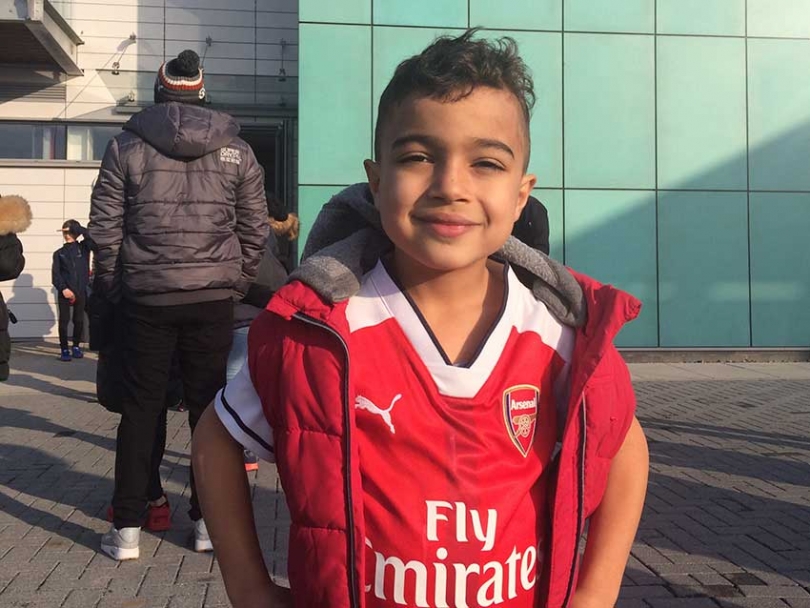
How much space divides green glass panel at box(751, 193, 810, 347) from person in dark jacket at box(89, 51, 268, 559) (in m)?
10.1

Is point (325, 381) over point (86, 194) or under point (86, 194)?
under

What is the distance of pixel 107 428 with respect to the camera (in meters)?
6.64

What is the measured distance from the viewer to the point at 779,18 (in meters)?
11.9

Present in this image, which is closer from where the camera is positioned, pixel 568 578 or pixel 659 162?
pixel 568 578

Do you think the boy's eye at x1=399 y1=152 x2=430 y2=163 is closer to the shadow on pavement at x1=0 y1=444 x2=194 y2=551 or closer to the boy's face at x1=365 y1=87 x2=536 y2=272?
the boy's face at x1=365 y1=87 x2=536 y2=272

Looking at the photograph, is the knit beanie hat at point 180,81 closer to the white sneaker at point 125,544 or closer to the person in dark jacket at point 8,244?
the person in dark jacket at point 8,244

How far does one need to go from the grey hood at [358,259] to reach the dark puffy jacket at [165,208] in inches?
78.8

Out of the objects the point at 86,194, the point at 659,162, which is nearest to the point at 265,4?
the point at 86,194

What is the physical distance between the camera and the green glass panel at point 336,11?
1123 centimetres

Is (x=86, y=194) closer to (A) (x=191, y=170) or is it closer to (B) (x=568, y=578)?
(A) (x=191, y=170)

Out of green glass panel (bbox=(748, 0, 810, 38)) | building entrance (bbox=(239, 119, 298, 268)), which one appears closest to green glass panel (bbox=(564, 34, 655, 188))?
green glass panel (bbox=(748, 0, 810, 38))

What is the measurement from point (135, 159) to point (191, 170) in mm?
242

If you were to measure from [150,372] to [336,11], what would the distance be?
29.4ft

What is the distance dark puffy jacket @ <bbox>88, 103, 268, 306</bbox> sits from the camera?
11.4 feet
